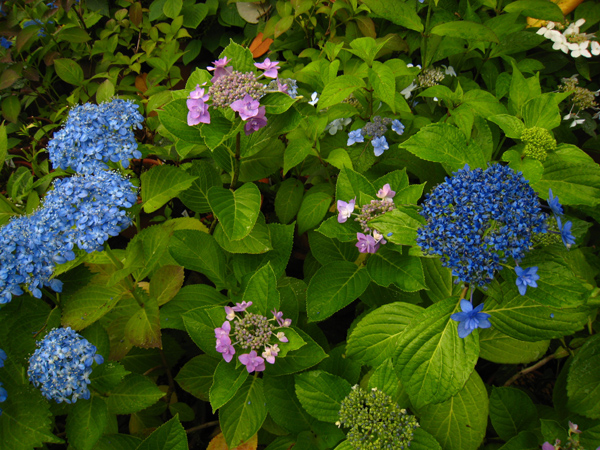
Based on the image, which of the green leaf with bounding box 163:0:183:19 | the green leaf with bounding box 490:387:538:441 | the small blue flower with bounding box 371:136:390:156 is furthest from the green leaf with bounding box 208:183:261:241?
the green leaf with bounding box 163:0:183:19

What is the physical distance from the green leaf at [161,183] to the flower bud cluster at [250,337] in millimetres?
578

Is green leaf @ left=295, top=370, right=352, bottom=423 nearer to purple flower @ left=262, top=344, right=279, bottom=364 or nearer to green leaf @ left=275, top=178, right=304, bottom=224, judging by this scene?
purple flower @ left=262, top=344, right=279, bottom=364

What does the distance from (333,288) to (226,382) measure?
1.60 feet

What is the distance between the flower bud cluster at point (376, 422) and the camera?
123cm

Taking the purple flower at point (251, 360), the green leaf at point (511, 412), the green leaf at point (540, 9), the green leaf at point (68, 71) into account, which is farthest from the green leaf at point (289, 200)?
the green leaf at point (68, 71)

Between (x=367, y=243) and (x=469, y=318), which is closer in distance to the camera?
(x=469, y=318)

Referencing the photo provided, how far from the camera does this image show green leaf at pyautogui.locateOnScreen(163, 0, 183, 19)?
305cm

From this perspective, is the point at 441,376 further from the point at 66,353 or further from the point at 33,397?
the point at 33,397

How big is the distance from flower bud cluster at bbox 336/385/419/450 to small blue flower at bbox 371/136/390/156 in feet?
3.20

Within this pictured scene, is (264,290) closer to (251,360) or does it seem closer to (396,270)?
(251,360)

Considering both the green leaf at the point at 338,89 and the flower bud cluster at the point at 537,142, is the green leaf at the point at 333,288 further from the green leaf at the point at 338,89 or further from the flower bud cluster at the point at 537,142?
the flower bud cluster at the point at 537,142

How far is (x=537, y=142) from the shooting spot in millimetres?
1498

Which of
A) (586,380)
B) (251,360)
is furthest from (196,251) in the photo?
(586,380)

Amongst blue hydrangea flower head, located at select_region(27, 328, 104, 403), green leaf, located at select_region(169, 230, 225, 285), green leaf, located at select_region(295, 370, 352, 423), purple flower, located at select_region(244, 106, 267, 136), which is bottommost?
green leaf, located at select_region(295, 370, 352, 423)
